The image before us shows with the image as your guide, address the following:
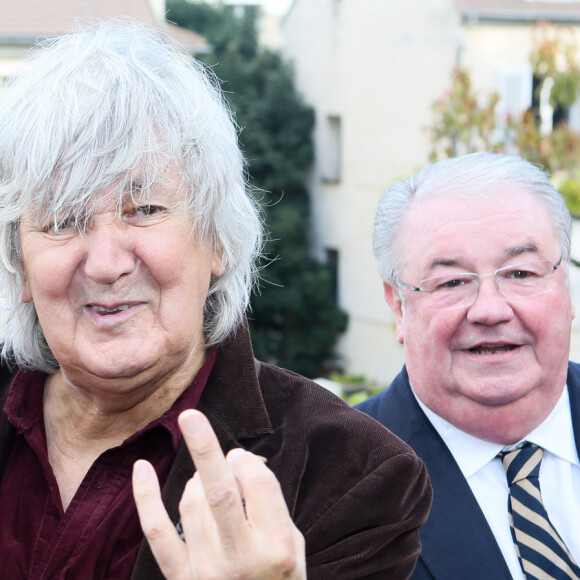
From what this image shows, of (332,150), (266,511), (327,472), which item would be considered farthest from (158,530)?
(332,150)

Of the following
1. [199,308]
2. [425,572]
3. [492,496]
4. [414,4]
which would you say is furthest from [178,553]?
[414,4]

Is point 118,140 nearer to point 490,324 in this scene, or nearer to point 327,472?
point 327,472

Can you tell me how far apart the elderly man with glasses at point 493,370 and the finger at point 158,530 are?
1181 millimetres

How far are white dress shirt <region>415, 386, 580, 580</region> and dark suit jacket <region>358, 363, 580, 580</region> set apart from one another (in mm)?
36

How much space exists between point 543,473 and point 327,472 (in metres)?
0.97

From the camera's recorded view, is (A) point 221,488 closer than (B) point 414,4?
Yes

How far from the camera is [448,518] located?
8.91 ft

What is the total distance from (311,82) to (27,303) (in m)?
25.5

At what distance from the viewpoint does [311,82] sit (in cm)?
2717

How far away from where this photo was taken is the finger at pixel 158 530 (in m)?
1.63

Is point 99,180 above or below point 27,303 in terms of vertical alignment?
above

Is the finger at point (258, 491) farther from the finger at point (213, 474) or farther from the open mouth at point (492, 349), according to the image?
the open mouth at point (492, 349)

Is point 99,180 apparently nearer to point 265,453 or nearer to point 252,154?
point 265,453

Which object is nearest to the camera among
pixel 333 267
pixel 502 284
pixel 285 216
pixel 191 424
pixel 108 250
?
pixel 191 424
